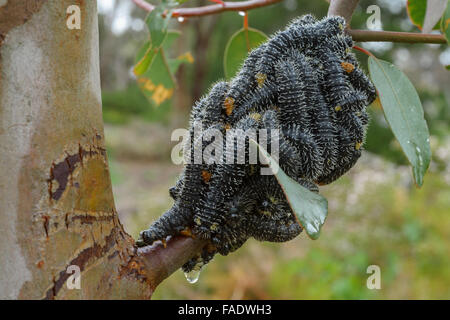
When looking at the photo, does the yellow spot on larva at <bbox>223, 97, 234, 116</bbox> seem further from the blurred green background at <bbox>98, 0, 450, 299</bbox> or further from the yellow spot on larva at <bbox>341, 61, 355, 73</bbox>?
the blurred green background at <bbox>98, 0, 450, 299</bbox>

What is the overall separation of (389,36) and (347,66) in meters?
0.10

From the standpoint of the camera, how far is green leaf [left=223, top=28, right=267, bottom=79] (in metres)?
1.13

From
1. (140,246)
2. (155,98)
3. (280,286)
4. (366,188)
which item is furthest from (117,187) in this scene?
(140,246)

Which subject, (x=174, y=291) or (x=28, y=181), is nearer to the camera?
(x=28, y=181)

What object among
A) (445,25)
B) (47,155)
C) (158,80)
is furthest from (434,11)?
(158,80)

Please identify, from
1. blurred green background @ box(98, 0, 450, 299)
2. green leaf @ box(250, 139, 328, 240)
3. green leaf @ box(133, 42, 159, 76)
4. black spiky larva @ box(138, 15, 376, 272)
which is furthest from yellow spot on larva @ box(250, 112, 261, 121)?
blurred green background @ box(98, 0, 450, 299)

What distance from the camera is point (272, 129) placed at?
590 mm

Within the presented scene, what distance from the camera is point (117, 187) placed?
20.3 ft

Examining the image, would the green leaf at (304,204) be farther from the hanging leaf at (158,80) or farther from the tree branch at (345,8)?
the hanging leaf at (158,80)

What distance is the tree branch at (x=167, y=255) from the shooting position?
594 millimetres

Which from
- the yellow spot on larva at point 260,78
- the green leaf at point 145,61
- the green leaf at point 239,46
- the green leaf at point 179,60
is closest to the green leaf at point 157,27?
the green leaf at point 145,61

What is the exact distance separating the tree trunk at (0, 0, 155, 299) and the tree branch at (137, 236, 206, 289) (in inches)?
2.4
